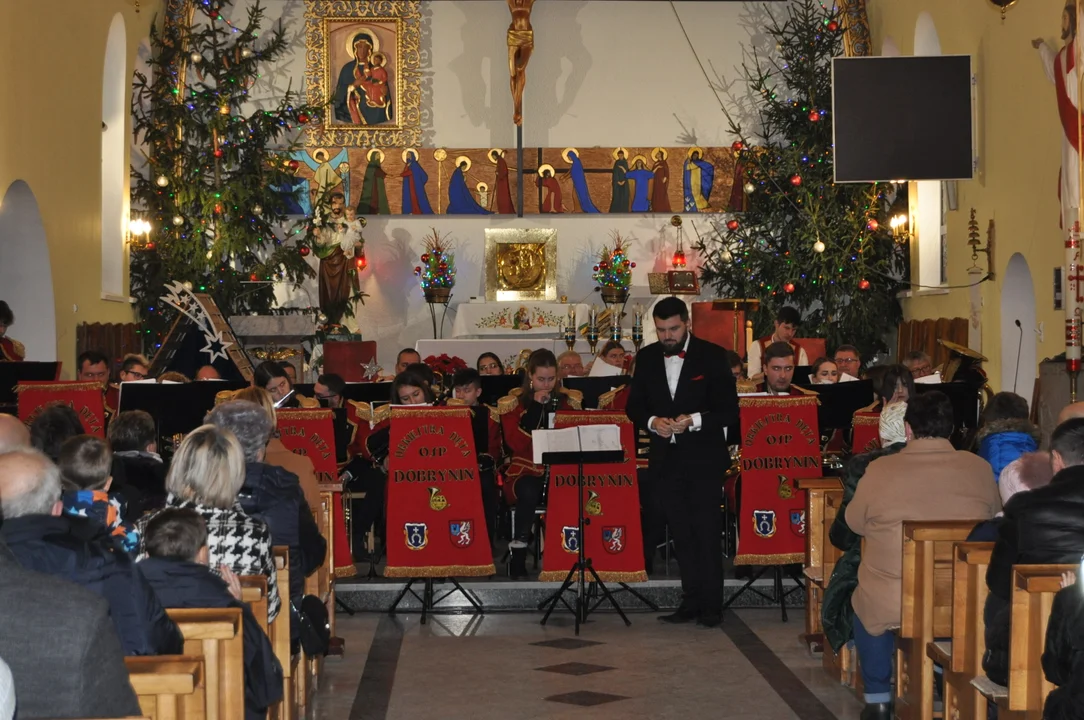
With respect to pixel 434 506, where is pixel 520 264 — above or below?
above

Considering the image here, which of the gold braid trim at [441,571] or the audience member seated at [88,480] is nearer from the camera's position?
the audience member seated at [88,480]

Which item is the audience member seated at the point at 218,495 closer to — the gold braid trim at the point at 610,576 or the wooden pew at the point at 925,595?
the wooden pew at the point at 925,595

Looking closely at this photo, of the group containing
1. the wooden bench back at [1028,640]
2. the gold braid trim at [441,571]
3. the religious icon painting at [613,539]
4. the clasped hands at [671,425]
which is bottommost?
the gold braid trim at [441,571]

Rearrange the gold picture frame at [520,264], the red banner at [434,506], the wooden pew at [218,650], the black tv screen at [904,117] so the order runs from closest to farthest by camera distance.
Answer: the wooden pew at [218,650] < the red banner at [434,506] < the black tv screen at [904,117] < the gold picture frame at [520,264]

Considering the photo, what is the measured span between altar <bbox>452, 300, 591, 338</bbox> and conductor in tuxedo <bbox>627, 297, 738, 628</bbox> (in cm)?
798

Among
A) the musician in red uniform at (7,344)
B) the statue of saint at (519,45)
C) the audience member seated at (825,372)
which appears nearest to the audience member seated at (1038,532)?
the audience member seated at (825,372)

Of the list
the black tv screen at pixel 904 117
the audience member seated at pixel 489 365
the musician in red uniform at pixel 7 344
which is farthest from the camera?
the black tv screen at pixel 904 117

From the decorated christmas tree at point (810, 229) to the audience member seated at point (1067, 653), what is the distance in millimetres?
11824

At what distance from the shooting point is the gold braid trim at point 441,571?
7.93 meters

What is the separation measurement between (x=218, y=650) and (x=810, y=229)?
40.1ft

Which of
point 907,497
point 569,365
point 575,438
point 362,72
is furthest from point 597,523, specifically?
point 362,72

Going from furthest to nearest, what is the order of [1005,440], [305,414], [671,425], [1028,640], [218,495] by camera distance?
[305,414], [671,425], [1005,440], [218,495], [1028,640]

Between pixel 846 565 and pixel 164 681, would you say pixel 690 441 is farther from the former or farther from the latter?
pixel 164 681

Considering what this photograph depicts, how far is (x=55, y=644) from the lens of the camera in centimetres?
270
